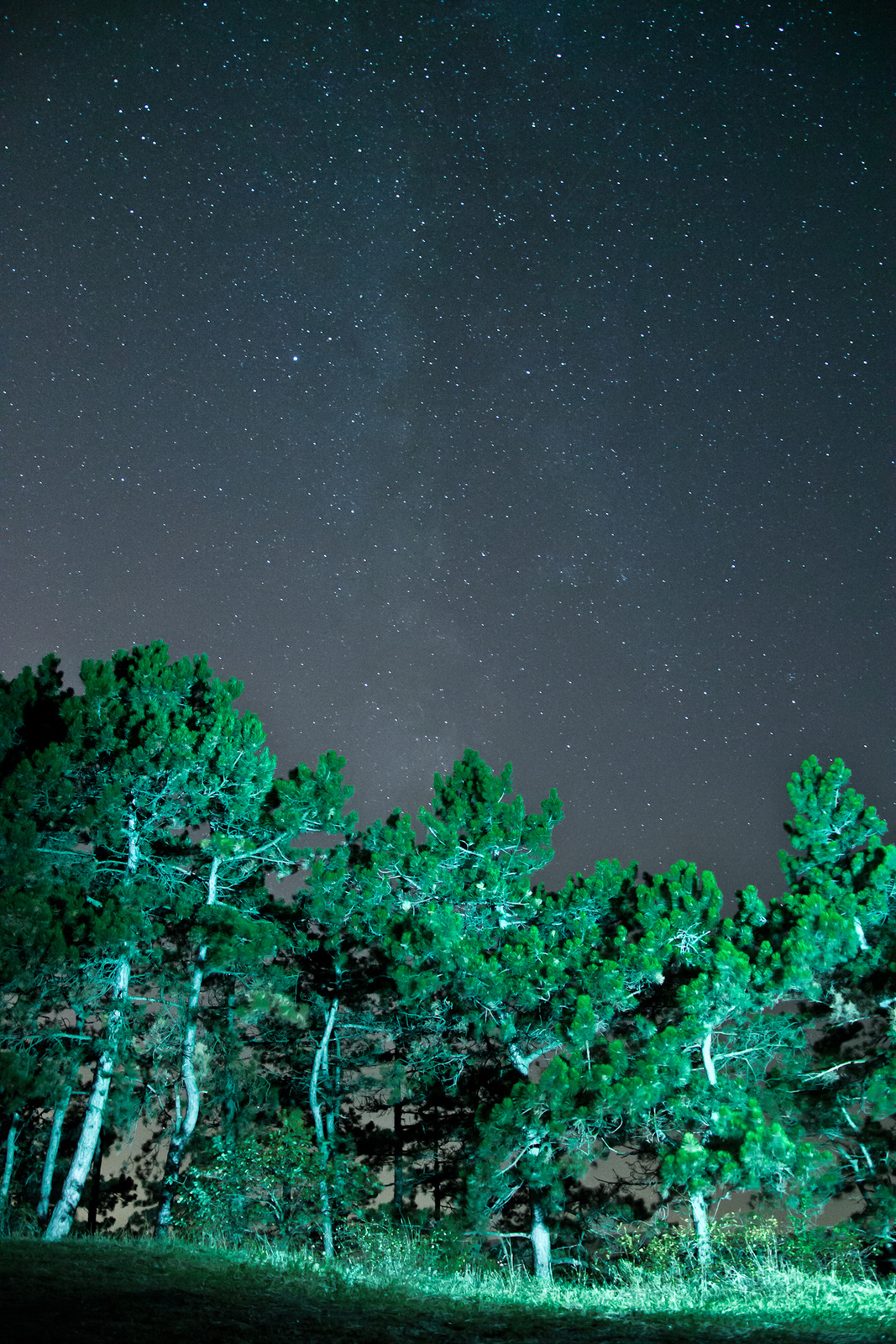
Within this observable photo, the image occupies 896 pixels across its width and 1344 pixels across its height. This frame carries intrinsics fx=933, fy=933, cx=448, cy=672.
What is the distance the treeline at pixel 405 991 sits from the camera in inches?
619

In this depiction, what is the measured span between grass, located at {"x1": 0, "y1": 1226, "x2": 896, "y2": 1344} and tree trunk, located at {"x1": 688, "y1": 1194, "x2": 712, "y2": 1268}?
151cm

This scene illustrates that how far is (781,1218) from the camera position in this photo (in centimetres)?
1475

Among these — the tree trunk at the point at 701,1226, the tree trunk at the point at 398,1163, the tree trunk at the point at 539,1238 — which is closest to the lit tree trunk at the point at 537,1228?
the tree trunk at the point at 539,1238

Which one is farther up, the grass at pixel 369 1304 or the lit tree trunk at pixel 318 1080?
the lit tree trunk at pixel 318 1080

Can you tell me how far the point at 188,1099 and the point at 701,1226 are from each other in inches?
380

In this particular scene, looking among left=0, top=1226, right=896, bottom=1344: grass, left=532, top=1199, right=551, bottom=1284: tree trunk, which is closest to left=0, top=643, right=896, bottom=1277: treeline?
left=532, top=1199, right=551, bottom=1284: tree trunk

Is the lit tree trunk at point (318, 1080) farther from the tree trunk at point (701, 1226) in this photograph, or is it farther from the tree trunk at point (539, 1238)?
the tree trunk at point (701, 1226)

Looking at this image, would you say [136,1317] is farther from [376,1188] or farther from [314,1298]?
[376,1188]

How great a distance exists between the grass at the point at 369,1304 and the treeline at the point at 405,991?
3676 mm

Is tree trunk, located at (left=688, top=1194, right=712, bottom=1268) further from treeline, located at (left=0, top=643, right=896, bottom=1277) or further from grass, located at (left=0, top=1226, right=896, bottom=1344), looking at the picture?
grass, located at (left=0, top=1226, right=896, bottom=1344)

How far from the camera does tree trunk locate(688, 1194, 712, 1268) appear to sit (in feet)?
44.7

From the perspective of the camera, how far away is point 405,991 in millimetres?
17906

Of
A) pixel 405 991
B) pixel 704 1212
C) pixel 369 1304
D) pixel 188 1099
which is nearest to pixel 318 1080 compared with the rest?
pixel 188 1099

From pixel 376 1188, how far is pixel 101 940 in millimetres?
6786
